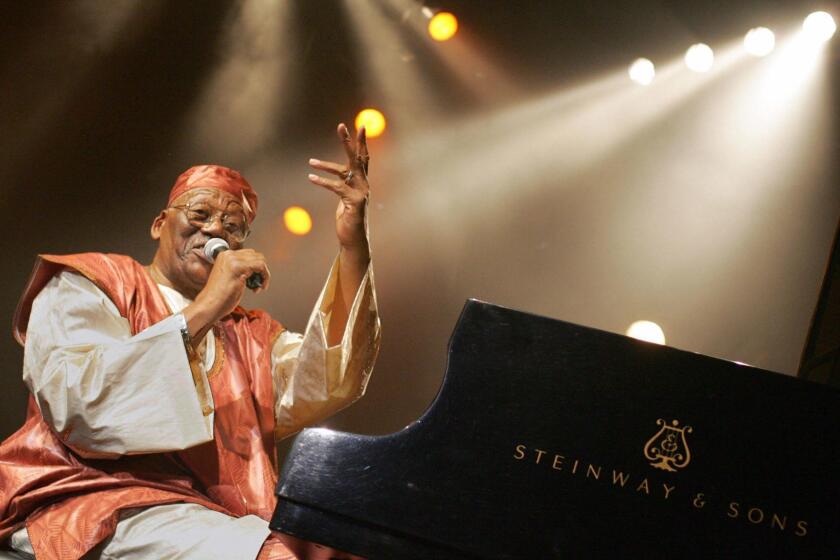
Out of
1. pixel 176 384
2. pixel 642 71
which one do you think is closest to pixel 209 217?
pixel 176 384

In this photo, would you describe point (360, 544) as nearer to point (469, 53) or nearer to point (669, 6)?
point (469, 53)

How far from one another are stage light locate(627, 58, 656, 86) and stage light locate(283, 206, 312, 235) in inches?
62.0

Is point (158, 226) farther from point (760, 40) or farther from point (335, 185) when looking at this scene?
point (760, 40)

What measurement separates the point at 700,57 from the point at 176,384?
275 cm

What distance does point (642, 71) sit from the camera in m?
3.50

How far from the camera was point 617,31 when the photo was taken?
138 inches

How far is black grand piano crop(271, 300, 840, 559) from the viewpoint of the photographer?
968 mm

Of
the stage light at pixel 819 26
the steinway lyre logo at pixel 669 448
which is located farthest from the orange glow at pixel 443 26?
the steinway lyre logo at pixel 669 448

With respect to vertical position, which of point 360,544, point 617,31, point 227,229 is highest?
point 617,31

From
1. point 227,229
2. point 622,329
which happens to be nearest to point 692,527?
point 227,229

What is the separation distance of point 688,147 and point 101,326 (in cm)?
259

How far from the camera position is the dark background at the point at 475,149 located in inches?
123

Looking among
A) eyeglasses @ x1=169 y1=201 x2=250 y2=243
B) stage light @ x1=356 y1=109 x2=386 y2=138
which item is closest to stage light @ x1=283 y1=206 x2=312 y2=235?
stage light @ x1=356 y1=109 x2=386 y2=138

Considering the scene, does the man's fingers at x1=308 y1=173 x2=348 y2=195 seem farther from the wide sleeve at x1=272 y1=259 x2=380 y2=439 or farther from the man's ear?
the man's ear
